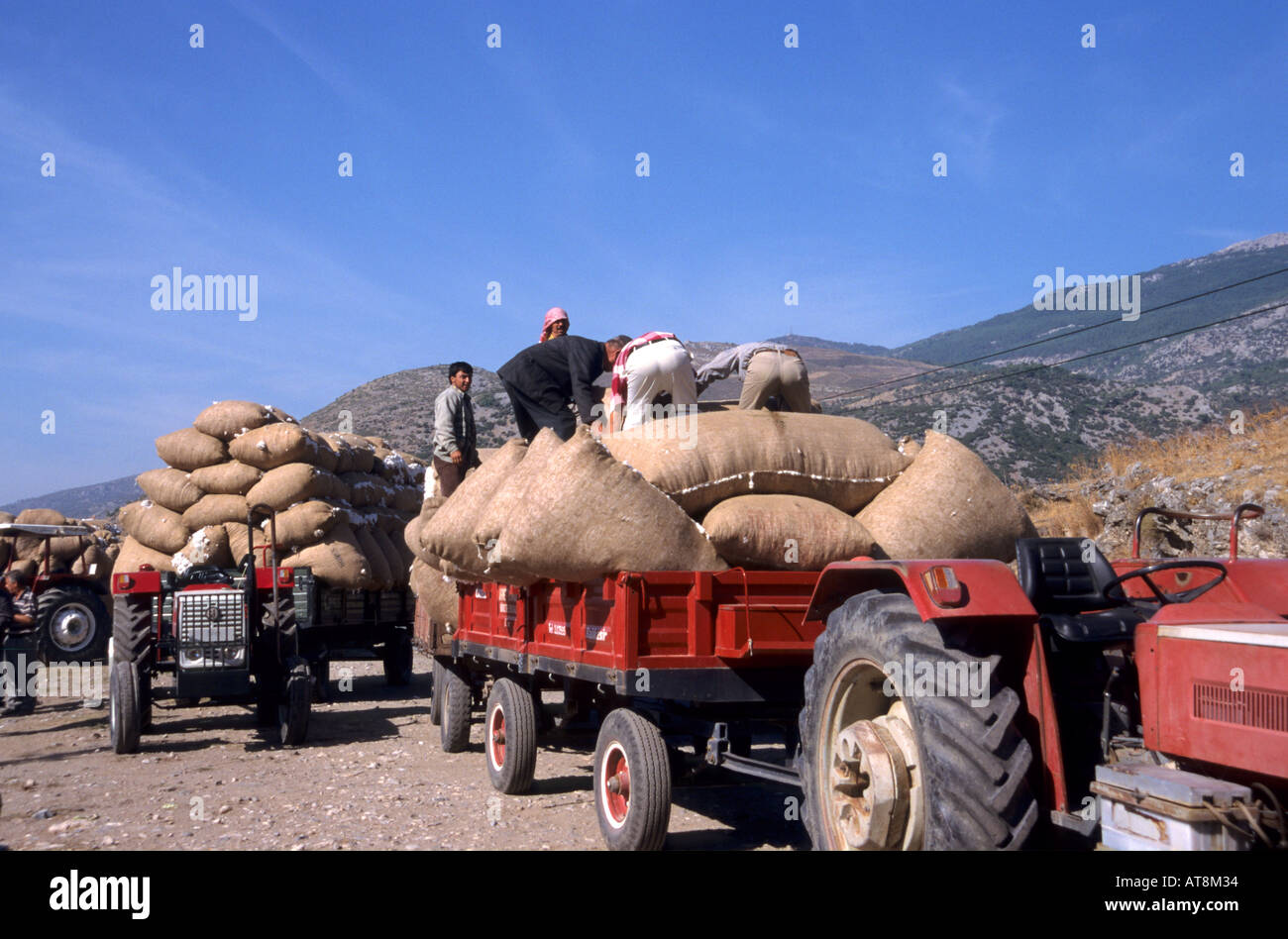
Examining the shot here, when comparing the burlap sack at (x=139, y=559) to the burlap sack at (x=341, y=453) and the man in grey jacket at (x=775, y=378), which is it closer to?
the burlap sack at (x=341, y=453)

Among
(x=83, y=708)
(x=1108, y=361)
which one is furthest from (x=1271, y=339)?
(x=83, y=708)

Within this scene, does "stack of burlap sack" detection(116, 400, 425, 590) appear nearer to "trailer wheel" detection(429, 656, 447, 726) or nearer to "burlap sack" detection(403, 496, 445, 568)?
"trailer wheel" detection(429, 656, 447, 726)

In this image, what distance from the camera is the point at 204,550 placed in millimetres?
11750

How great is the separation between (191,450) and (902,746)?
423 inches

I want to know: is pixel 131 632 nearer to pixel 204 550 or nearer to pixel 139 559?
pixel 204 550

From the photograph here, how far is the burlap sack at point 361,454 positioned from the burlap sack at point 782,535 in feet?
32.1

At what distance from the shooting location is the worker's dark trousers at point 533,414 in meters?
6.79

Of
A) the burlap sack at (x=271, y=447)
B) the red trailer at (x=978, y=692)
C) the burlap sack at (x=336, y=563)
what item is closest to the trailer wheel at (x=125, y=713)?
the burlap sack at (x=336, y=563)

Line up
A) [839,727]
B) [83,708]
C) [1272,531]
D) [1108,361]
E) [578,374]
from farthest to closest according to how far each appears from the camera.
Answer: [1108,361], [83,708], [1272,531], [578,374], [839,727]

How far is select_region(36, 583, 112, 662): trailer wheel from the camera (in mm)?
13172

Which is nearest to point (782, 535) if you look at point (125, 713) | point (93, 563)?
point (125, 713)
